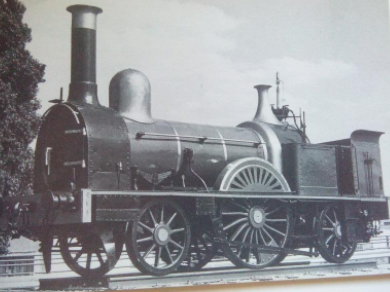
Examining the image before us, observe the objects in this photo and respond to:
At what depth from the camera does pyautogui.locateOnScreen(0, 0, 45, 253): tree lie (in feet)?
15.1

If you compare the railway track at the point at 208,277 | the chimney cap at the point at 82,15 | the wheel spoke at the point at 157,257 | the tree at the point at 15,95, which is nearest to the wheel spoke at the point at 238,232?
the railway track at the point at 208,277

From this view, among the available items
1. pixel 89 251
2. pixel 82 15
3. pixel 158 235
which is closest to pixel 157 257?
pixel 158 235

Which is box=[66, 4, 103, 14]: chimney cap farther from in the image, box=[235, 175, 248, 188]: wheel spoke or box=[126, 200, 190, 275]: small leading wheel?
box=[235, 175, 248, 188]: wheel spoke

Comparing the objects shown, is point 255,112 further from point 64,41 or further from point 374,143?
point 64,41

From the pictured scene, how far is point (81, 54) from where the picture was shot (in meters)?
4.93

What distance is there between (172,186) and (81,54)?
4.55 feet

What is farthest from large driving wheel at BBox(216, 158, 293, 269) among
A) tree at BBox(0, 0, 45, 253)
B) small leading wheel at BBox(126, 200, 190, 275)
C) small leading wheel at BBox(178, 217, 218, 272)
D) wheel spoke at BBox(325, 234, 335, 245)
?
tree at BBox(0, 0, 45, 253)

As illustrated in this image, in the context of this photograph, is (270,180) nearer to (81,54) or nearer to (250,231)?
(250,231)

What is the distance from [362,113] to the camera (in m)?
6.18

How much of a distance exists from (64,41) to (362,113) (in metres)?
3.22

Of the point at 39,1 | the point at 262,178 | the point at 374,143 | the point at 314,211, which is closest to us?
the point at 39,1

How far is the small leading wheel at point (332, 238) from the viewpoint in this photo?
605 cm

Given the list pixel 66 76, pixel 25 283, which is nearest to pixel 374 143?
pixel 66 76

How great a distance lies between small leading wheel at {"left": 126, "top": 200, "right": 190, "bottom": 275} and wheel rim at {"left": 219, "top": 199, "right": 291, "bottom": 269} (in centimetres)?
45
